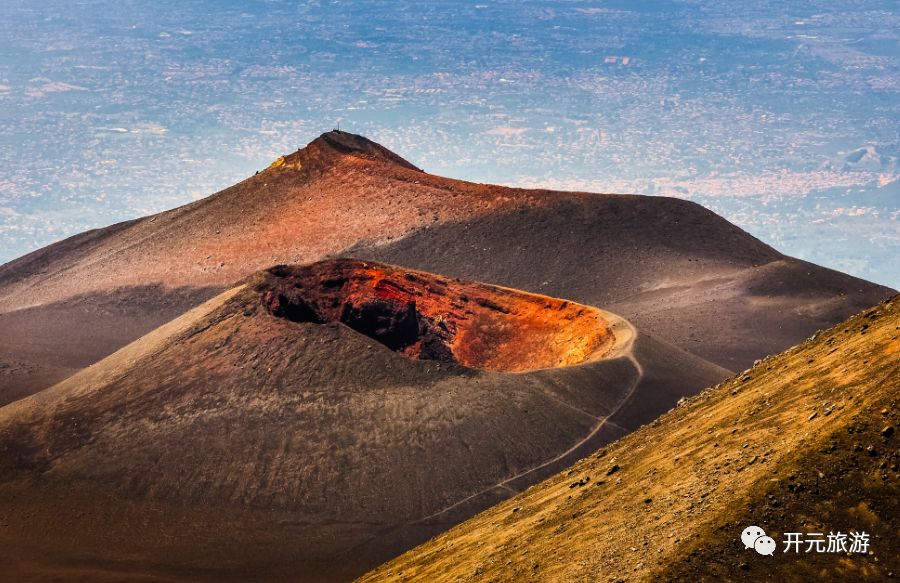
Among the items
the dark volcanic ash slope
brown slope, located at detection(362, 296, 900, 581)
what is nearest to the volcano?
the dark volcanic ash slope

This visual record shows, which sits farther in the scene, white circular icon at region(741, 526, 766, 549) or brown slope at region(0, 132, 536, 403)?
brown slope at region(0, 132, 536, 403)

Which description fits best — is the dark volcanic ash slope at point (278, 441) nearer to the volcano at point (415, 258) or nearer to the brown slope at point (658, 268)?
the volcano at point (415, 258)

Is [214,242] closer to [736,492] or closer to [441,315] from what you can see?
[441,315]

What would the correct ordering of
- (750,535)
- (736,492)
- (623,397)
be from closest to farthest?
(750,535) < (736,492) < (623,397)

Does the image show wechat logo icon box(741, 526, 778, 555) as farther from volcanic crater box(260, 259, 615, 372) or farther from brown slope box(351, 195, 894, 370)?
brown slope box(351, 195, 894, 370)

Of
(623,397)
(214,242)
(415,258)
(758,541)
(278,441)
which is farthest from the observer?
(214,242)

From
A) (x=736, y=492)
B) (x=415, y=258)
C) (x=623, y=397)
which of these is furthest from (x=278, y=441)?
(x=415, y=258)

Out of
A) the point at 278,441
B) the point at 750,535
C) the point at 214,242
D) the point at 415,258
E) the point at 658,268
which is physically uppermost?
the point at 214,242

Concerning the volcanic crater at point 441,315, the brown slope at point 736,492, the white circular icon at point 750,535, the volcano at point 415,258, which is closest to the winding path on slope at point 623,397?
the volcanic crater at point 441,315
